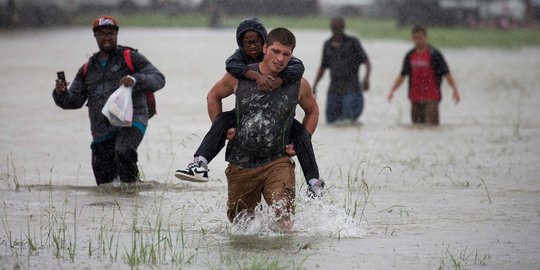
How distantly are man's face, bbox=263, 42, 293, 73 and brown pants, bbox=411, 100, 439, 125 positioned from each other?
32.5 ft

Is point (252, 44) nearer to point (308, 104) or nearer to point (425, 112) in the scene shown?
point (308, 104)

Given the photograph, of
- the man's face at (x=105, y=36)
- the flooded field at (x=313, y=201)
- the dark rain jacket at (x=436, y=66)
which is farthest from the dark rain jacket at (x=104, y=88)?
the dark rain jacket at (x=436, y=66)

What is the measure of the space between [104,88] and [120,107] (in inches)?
17.3

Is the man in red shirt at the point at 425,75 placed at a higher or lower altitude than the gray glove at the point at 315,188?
higher

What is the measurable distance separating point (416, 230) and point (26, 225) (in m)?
2.84

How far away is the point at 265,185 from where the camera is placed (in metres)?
8.92

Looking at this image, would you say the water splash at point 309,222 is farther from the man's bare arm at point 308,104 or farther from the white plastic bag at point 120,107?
the white plastic bag at point 120,107

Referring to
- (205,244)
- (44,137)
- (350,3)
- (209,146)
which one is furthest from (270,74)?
(350,3)

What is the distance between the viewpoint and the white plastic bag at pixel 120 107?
35.9 ft

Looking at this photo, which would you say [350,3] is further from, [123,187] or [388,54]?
[123,187]

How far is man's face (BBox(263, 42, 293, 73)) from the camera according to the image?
854 centimetres

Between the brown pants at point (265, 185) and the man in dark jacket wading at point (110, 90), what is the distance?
2.43 m

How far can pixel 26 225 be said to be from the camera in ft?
30.9

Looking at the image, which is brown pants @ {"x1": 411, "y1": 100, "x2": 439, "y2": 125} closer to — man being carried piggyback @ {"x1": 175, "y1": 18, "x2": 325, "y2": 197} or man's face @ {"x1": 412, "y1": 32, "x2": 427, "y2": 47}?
man's face @ {"x1": 412, "y1": 32, "x2": 427, "y2": 47}
